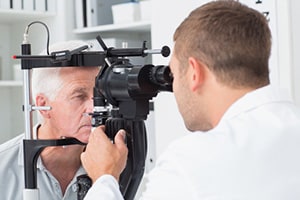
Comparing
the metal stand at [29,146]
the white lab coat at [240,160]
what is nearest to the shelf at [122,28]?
the metal stand at [29,146]

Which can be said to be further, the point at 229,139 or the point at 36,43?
the point at 36,43

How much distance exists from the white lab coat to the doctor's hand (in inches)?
8.8

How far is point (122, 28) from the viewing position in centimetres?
249

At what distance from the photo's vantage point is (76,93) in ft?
5.23

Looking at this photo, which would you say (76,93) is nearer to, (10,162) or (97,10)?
(10,162)

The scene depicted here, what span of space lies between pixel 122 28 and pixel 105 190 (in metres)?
1.43

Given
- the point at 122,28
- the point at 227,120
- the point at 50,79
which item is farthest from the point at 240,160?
the point at 122,28

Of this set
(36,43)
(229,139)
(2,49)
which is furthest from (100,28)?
(229,139)

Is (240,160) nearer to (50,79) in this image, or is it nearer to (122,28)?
(50,79)

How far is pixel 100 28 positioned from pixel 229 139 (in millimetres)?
1675

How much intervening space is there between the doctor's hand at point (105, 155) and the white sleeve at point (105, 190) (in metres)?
0.03

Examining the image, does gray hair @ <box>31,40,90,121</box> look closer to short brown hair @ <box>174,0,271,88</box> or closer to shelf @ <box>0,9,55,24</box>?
short brown hair @ <box>174,0,271,88</box>

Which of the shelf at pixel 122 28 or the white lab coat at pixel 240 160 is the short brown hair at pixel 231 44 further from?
the shelf at pixel 122 28

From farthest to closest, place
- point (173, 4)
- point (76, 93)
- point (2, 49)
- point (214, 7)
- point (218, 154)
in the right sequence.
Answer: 1. point (2, 49)
2. point (173, 4)
3. point (76, 93)
4. point (214, 7)
5. point (218, 154)
